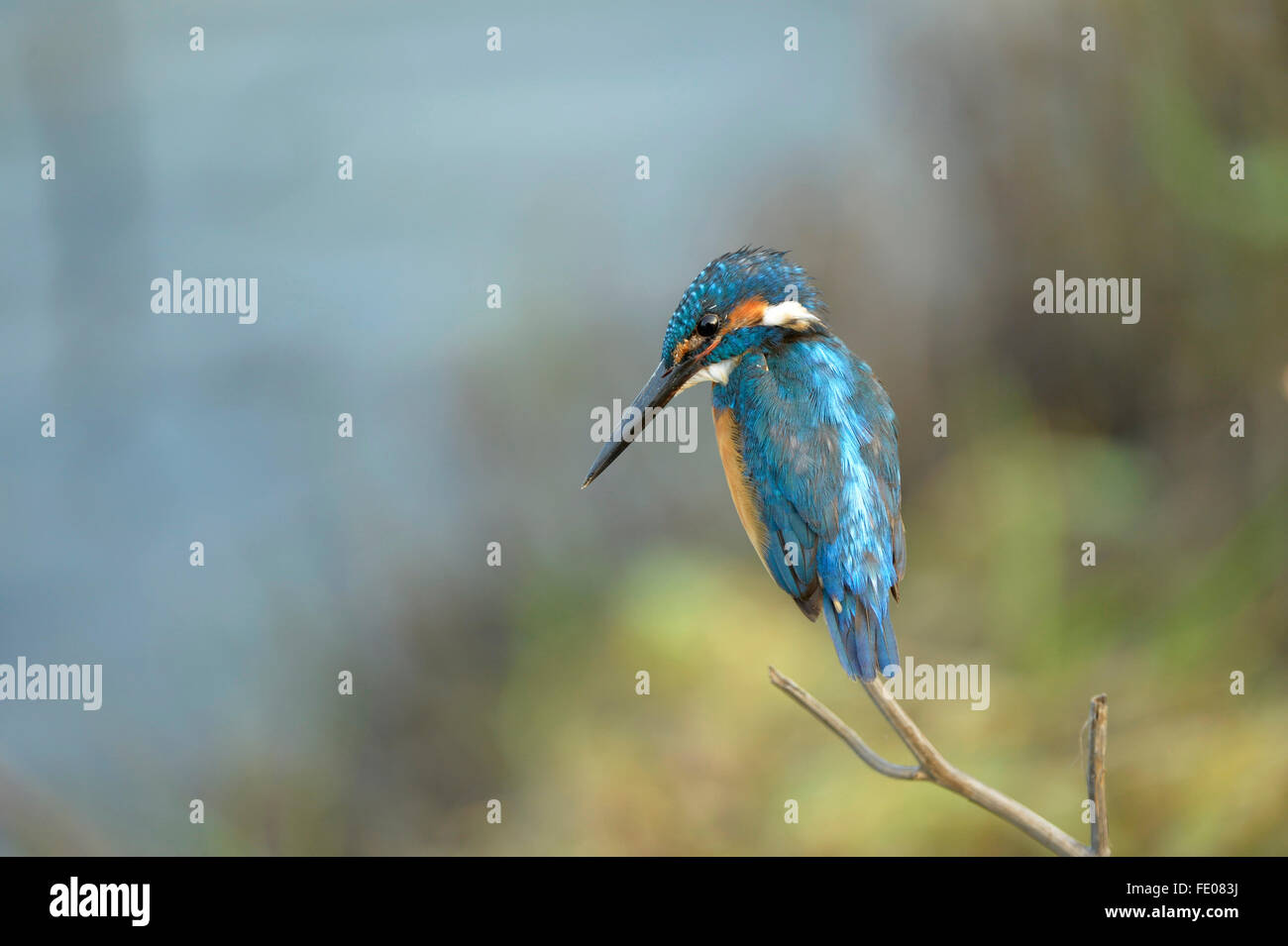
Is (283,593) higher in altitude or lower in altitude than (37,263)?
lower

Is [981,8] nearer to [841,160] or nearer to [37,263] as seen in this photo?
[841,160]

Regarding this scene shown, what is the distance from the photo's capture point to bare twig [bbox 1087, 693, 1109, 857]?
1151mm

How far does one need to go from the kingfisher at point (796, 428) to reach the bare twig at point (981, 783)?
0.35 metres

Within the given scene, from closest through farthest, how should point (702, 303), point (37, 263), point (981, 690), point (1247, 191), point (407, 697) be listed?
1. point (702, 303)
2. point (981, 690)
3. point (1247, 191)
4. point (407, 697)
5. point (37, 263)

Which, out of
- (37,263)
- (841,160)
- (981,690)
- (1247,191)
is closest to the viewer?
(981,690)

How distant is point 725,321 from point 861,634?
0.49 meters

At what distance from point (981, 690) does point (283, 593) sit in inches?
84.8

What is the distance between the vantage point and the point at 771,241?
12.8 feet

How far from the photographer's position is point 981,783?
124 centimetres

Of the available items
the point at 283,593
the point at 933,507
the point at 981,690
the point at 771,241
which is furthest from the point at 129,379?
the point at 981,690

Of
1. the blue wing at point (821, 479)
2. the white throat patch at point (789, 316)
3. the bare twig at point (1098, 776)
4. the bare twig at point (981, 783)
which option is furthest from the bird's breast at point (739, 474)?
the bare twig at point (1098, 776)

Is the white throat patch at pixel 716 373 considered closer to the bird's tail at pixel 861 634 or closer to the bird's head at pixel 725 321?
the bird's head at pixel 725 321

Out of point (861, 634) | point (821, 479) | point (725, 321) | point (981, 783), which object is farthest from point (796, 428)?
point (981, 783)

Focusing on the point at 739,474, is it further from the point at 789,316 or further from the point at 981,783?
the point at 981,783
